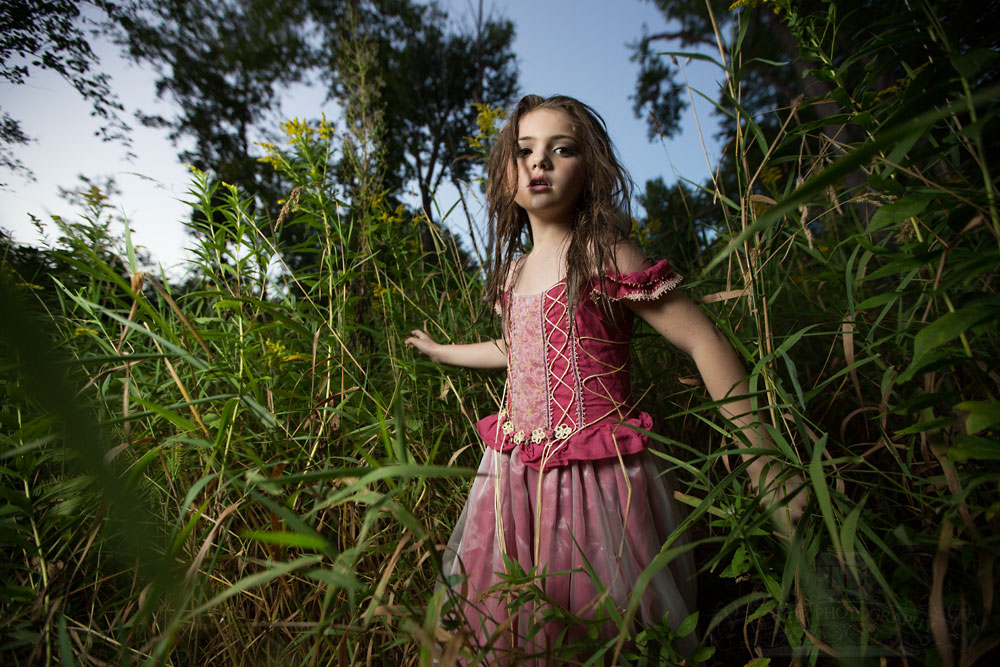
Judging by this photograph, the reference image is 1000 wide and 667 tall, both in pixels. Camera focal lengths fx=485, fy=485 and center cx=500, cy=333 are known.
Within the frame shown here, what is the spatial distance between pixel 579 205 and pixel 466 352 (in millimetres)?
539

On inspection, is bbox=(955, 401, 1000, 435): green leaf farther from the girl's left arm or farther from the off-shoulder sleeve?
the off-shoulder sleeve

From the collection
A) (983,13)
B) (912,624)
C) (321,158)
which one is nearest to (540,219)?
(321,158)

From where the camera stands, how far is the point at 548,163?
1.25m

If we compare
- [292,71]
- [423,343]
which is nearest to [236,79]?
[292,71]

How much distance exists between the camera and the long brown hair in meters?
1.19

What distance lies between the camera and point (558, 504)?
111 centimetres

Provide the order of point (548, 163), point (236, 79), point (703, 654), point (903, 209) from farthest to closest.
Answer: point (236, 79)
point (548, 163)
point (703, 654)
point (903, 209)

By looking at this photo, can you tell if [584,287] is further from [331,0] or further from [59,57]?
[331,0]

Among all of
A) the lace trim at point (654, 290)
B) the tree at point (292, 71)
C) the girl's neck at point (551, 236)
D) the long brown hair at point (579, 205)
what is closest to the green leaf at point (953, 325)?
the lace trim at point (654, 290)

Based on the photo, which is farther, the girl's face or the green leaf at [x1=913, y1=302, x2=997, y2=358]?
the girl's face

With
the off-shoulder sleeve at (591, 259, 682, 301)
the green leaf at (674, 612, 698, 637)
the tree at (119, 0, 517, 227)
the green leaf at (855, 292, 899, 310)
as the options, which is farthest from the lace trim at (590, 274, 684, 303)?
the tree at (119, 0, 517, 227)

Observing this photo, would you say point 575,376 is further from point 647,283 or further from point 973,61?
point 973,61

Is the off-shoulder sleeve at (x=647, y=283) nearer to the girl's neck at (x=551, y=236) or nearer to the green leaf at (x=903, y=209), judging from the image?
the girl's neck at (x=551, y=236)

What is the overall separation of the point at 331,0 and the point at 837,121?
1511 centimetres
